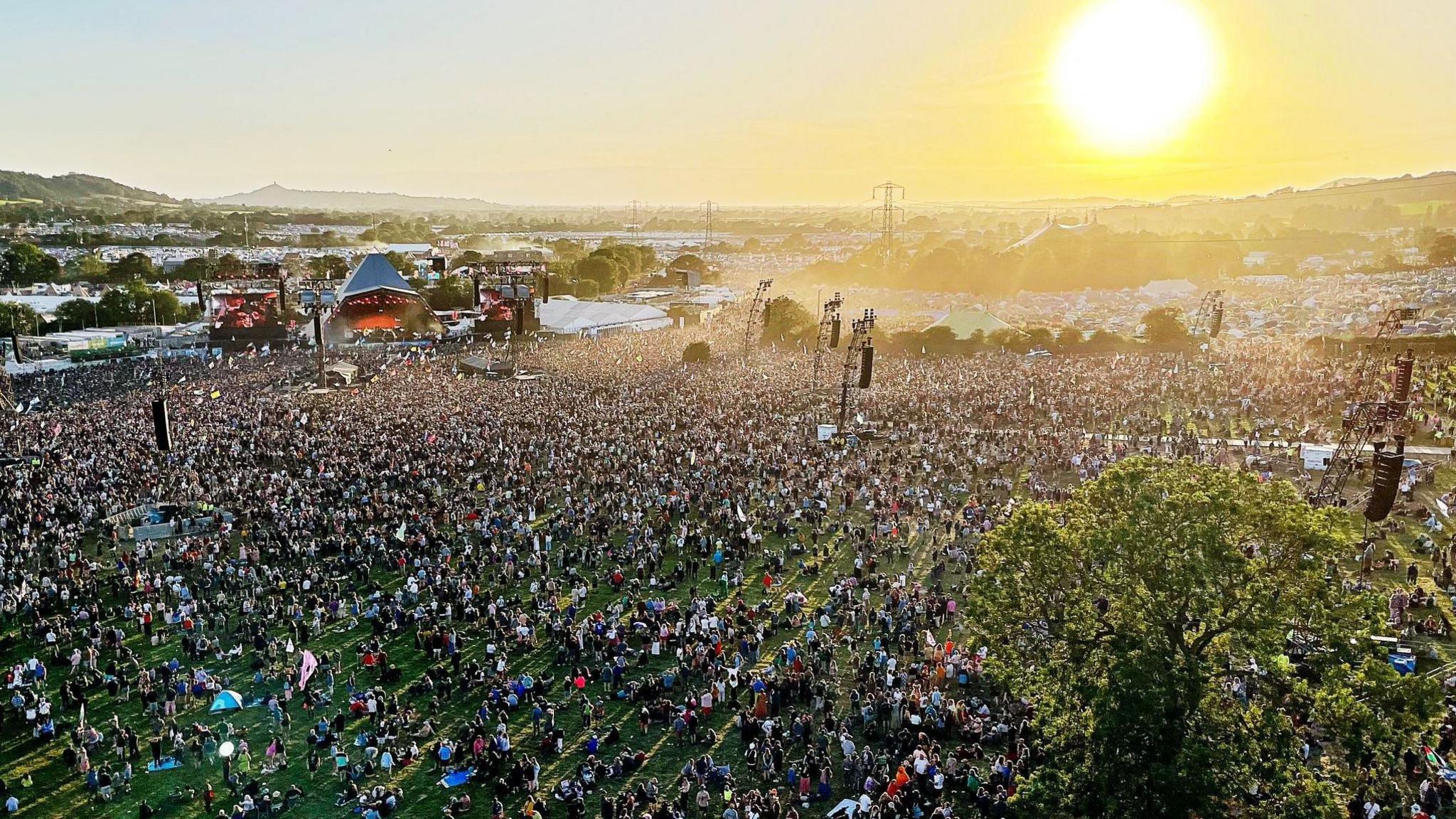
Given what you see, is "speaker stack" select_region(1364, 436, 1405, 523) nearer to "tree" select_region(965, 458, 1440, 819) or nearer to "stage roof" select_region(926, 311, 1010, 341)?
"tree" select_region(965, 458, 1440, 819)

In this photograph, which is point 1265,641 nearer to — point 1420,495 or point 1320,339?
point 1420,495

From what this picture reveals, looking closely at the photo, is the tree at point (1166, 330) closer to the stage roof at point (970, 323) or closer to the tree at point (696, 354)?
the stage roof at point (970, 323)

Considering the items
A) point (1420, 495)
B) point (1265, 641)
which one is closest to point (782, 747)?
point (1265, 641)

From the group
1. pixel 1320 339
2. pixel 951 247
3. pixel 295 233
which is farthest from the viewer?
pixel 295 233

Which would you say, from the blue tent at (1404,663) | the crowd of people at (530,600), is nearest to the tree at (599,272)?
the crowd of people at (530,600)

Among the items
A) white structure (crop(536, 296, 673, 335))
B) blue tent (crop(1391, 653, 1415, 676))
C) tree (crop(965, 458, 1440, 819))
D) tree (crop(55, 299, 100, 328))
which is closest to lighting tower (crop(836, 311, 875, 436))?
blue tent (crop(1391, 653, 1415, 676))

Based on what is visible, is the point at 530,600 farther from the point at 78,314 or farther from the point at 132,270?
the point at 132,270
